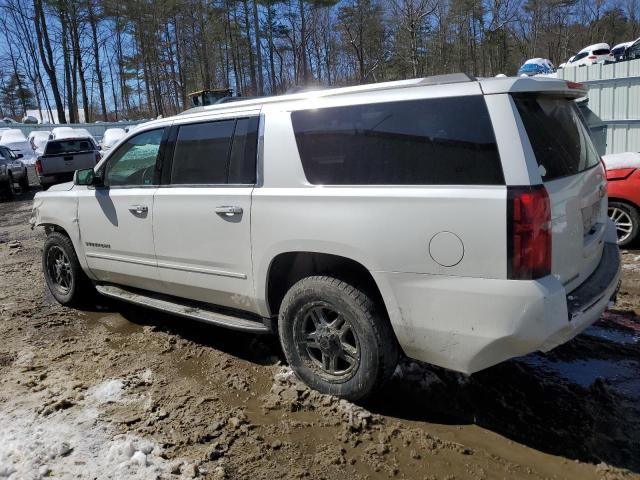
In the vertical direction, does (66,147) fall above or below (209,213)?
above

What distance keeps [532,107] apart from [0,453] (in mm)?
3504

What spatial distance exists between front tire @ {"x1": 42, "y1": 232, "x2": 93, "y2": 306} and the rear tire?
6.08m

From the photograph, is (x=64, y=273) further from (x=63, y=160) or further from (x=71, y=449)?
(x=63, y=160)

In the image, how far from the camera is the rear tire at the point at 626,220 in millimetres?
6516

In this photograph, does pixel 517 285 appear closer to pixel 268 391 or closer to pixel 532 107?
pixel 532 107

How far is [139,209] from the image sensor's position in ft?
14.6

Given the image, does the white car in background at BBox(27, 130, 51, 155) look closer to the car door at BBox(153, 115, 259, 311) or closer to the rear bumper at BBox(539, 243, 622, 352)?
the car door at BBox(153, 115, 259, 311)

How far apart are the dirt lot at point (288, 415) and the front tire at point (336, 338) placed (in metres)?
0.16

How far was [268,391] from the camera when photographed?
3.75 meters

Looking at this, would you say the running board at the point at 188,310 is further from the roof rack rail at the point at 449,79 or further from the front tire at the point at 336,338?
the roof rack rail at the point at 449,79

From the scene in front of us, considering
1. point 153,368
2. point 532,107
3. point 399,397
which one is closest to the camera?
point 532,107

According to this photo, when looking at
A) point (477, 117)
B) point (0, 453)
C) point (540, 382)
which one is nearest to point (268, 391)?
point (0, 453)

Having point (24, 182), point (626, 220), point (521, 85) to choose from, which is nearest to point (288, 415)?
point (521, 85)

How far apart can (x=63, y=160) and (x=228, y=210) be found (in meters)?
14.6
